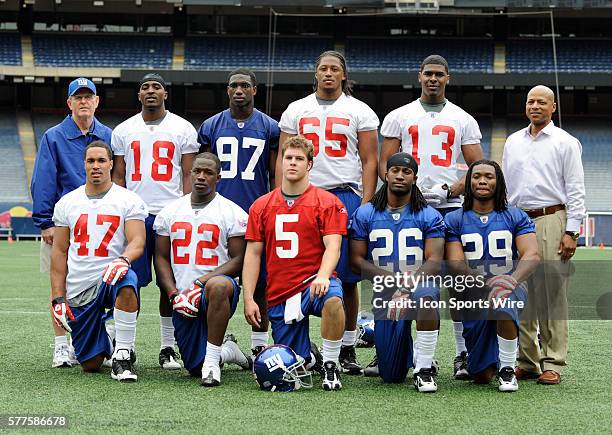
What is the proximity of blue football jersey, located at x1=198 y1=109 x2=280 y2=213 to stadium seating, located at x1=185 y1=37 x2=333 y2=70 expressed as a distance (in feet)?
89.3

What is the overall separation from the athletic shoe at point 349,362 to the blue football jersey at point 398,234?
0.83 meters

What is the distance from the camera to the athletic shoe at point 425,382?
213 inches

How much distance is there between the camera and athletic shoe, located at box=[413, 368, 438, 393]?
17.8ft

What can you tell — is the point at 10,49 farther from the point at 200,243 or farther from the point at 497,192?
the point at 497,192

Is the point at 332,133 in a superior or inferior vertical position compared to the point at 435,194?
superior

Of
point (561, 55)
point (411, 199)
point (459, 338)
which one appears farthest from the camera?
point (561, 55)

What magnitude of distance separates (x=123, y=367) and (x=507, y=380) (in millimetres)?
2483

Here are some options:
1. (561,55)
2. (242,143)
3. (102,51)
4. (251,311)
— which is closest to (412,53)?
(561,55)

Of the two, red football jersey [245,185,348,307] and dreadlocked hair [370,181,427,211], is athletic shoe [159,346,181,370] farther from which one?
dreadlocked hair [370,181,427,211]

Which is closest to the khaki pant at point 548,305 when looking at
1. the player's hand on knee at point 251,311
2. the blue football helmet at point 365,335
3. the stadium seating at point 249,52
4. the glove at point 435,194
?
the glove at point 435,194

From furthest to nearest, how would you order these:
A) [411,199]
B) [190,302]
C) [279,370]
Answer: [411,199], [190,302], [279,370]

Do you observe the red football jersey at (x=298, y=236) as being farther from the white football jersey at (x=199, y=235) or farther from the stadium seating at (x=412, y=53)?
the stadium seating at (x=412, y=53)

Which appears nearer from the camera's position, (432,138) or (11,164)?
(432,138)

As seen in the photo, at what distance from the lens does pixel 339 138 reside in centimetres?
638
